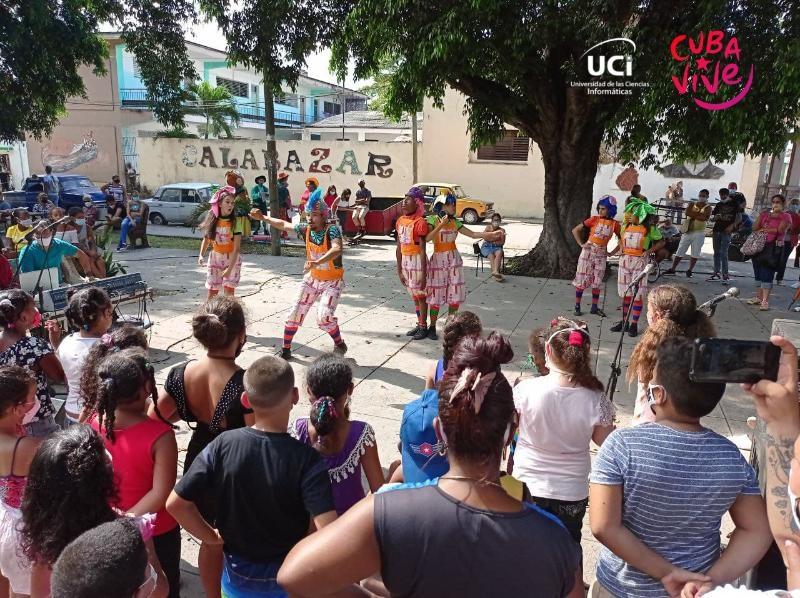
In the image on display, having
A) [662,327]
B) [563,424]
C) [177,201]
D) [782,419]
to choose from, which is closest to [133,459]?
[563,424]

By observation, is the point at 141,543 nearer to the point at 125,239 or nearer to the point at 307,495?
the point at 307,495

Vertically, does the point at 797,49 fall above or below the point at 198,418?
above

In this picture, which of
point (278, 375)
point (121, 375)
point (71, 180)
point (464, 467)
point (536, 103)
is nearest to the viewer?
point (464, 467)

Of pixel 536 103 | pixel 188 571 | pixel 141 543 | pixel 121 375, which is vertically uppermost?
pixel 536 103

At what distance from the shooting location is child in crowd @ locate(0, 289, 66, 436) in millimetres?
3158

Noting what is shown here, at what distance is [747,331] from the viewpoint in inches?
321

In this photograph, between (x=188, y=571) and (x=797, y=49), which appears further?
(x=797, y=49)

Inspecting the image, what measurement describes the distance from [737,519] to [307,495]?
57.1 inches

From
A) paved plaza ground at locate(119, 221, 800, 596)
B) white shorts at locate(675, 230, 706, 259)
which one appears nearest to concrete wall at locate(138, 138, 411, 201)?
paved plaza ground at locate(119, 221, 800, 596)

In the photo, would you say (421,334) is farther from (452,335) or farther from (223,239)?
(452,335)

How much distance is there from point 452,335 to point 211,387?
1302mm

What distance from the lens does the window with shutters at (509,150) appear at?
23.9 meters

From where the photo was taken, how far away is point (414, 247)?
7.14 meters

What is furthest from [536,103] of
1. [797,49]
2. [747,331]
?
[747,331]
